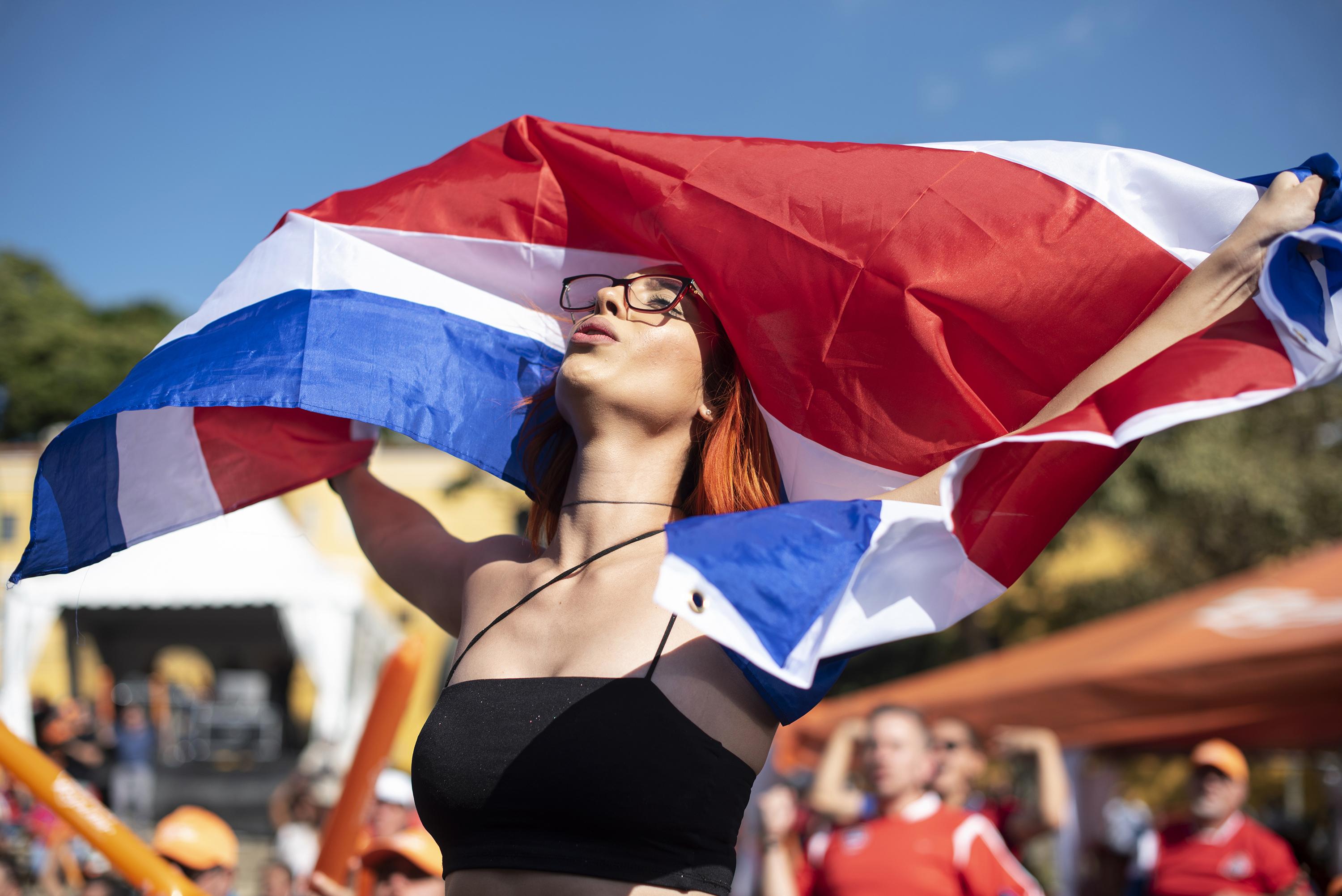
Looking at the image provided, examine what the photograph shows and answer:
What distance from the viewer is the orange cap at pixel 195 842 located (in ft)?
15.1

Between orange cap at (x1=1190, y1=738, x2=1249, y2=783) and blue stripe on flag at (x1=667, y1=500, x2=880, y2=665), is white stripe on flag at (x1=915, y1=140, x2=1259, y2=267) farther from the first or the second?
orange cap at (x1=1190, y1=738, x2=1249, y2=783)

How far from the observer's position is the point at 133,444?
243 centimetres

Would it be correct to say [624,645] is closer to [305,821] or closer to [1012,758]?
[1012,758]

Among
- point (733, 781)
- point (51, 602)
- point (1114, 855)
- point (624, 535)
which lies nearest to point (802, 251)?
point (624, 535)

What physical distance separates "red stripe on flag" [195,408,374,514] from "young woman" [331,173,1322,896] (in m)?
0.57

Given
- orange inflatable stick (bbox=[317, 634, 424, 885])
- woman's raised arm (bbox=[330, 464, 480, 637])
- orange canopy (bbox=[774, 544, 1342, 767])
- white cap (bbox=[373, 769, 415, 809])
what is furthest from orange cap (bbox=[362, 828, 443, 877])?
orange canopy (bbox=[774, 544, 1342, 767])

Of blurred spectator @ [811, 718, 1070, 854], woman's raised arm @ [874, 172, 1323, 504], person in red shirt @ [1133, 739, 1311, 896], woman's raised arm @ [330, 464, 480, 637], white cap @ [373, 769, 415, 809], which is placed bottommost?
person in red shirt @ [1133, 739, 1311, 896]

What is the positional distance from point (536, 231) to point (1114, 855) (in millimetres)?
11853

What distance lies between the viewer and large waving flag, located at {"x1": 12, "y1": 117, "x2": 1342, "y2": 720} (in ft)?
5.31

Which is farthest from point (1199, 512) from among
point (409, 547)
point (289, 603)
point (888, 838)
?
point (409, 547)

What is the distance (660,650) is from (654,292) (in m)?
0.72

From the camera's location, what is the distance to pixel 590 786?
5.26 ft

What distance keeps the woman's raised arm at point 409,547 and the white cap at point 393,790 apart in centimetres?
290

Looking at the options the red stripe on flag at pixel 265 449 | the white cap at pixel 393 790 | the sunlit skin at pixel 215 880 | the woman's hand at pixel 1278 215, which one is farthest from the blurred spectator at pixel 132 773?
the woman's hand at pixel 1278 215
